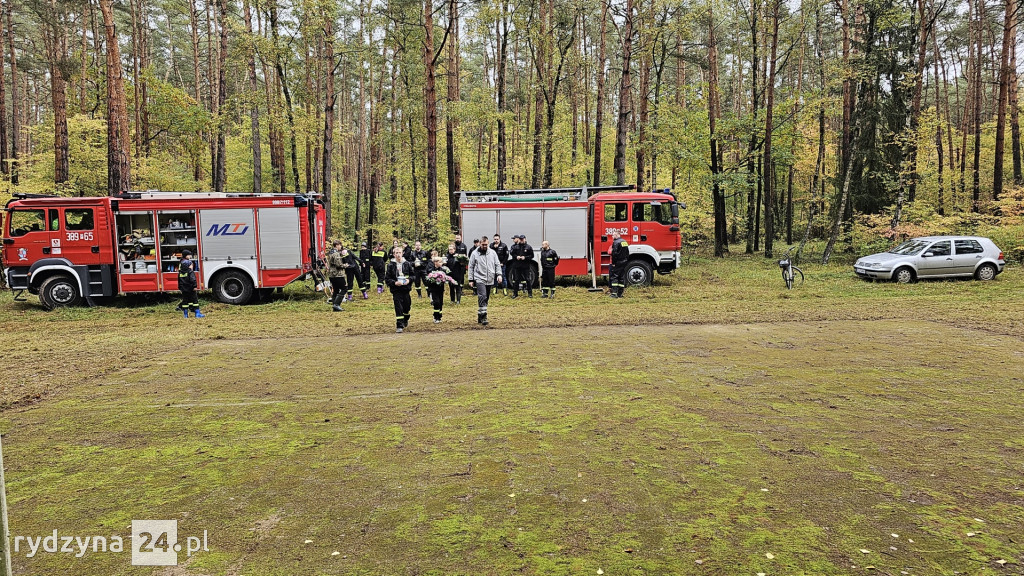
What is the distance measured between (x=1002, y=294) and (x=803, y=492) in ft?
50.0

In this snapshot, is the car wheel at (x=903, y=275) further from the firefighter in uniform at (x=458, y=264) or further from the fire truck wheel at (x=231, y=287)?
the fire truck wheel at (x=231, y=287)

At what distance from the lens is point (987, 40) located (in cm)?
3397

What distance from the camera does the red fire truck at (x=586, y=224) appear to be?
17984mm

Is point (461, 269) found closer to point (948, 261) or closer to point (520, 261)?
point (520, 261)

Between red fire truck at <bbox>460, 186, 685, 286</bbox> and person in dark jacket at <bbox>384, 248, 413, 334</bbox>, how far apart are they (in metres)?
7.10

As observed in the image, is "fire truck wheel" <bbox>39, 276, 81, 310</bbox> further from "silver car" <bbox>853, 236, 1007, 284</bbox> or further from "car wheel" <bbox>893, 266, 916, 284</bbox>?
"car wheel" <bbox>893, 266, 916, 284</bbox>

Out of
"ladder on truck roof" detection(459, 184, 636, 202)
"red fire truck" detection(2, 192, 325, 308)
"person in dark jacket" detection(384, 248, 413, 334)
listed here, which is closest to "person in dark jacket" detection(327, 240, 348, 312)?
"red fire truck" detection(2, 192, 325, 308)

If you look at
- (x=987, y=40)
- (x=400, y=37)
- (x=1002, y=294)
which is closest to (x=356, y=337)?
(x=1002, y=294)

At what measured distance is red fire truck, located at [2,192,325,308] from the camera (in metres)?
15.2

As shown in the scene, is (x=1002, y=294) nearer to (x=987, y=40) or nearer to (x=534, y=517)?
(x=534, y=517)

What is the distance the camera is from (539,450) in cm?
509

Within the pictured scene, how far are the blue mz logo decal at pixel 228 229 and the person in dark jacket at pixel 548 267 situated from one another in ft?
27.2

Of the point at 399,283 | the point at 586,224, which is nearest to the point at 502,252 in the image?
the point at 586,224

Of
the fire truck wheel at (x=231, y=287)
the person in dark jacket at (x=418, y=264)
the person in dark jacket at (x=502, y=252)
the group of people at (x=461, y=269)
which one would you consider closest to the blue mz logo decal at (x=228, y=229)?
the fire truck wheel at (x=231, y=287)
